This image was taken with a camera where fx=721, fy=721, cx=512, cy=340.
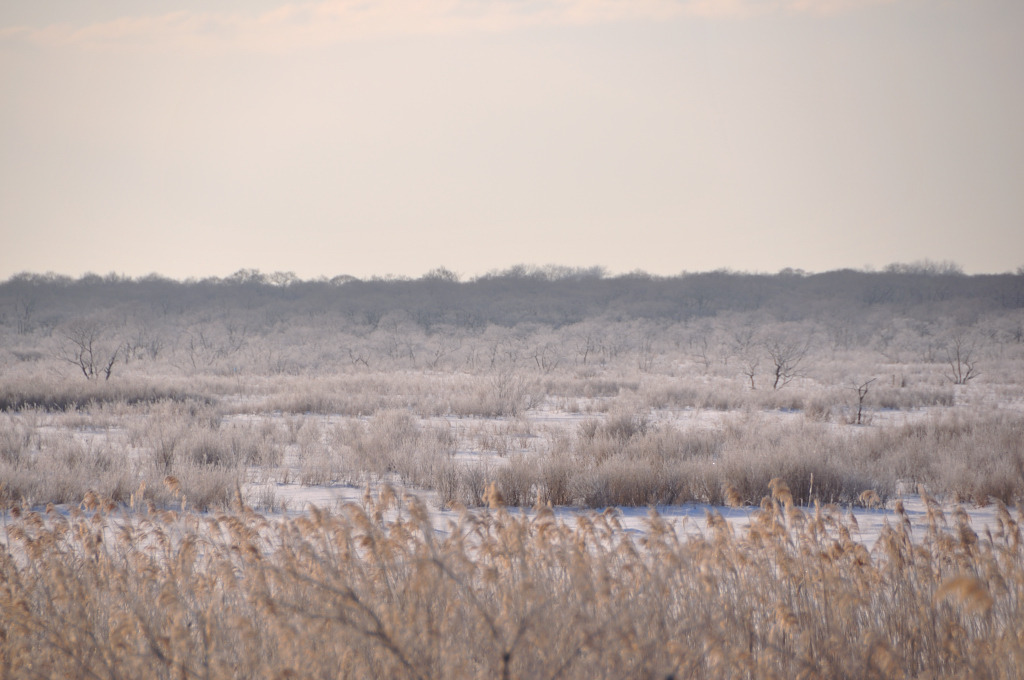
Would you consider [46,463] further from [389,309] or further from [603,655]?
[389,309]

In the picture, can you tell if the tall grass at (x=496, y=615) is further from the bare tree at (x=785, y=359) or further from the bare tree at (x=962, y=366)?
the bare tree at (x=962, y=366)


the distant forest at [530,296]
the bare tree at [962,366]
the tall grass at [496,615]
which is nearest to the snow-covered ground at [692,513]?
the tall grass at [496,615]

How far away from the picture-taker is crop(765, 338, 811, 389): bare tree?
77.4ft

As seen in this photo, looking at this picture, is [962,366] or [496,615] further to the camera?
[962,366]

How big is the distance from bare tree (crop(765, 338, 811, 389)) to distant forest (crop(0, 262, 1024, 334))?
15.0m

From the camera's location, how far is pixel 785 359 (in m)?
25.9

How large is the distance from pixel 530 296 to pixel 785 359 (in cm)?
4347

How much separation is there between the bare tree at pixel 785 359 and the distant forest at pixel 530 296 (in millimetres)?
14983

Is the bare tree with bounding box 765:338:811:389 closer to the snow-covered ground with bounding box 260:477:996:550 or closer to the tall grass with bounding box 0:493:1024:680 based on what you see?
the snow-covered ground with bounding box 260:477:996:550

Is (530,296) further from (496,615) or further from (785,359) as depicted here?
(496,615)

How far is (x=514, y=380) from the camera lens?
2020cm

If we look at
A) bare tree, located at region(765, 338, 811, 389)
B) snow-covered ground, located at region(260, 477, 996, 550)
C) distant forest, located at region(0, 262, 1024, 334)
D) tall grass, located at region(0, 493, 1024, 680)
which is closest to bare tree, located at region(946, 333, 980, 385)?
bare tree, located at region(765, 338, 811, 389)

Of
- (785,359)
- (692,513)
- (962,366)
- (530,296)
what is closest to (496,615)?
(692,513)

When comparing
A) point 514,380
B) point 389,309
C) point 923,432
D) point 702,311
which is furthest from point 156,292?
point 923,432
